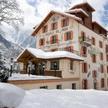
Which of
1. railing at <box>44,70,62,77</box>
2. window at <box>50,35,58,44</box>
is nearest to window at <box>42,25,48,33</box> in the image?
window at <box>50,35,58,44</box>

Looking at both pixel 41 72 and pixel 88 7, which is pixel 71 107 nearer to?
pixel 41 72

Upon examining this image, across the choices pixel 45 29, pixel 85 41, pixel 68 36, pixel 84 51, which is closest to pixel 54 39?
pixel 68 36

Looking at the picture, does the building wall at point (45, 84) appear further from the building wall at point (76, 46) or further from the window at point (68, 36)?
the window at point (68, 36)

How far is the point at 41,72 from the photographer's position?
102 ft

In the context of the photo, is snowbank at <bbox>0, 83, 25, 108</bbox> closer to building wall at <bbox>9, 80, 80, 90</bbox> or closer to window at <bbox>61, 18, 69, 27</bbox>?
building wall at <bbox>9, 80, 80, 90</bbox>

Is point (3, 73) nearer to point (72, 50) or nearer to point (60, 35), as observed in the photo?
point (72, 50)

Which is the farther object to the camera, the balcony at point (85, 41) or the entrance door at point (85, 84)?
the balcony at point (85, 41)

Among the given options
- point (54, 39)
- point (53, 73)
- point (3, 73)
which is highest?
point (54, 39)

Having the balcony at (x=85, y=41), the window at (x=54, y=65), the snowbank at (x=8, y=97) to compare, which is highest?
the balcony at (x=85, y=41)

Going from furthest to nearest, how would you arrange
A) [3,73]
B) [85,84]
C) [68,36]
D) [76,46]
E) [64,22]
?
[64,22] < [68,36] < [85,84] < [76,46] < [3,73]

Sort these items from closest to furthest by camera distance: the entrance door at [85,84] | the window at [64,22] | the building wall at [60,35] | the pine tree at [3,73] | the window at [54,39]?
1. the pine tree at [3,73]
2. the building wall at [60,35]
3. the entrance door at [85,84]
4. the window at [64,22]
5. the window at [54,39]

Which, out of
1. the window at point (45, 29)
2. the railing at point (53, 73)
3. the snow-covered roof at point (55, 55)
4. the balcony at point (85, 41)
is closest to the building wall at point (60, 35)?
the window at point (45, 29)

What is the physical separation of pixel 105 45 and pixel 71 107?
36.7 metres

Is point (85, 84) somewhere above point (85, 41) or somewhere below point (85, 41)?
below
